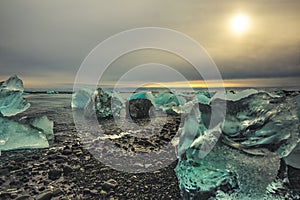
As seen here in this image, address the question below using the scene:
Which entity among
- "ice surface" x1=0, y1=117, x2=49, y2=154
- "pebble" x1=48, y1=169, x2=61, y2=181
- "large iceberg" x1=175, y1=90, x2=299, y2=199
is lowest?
"pebble" x1=48, y1=169, x2=61, y2=181

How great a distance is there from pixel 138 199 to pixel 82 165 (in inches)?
33.9

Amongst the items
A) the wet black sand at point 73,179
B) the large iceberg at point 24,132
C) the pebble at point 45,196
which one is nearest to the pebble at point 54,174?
the wet black sand at point 73,179

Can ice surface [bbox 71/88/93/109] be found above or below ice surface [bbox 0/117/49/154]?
above

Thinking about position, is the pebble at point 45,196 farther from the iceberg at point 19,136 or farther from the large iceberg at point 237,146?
the iceberg at point 19,136

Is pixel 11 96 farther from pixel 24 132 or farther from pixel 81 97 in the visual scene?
pixel 24 132

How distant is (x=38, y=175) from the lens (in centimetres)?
198

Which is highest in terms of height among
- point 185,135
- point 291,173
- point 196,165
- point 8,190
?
point 185,135

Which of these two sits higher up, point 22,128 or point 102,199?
point 22,128

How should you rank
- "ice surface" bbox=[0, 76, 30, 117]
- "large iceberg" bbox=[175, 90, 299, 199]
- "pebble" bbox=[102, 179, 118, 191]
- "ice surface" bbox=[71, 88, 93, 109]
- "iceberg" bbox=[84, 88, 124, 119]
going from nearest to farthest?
"large iceberg" bbox=[175, 90, 299, 199] → "pebble" bbox=[102, 179, 118, 191] → "ice surface" bbox=[0, 76, 30, 117] → "iceberg" bbox=[84, 88, 124, 119] → "ice surface" bbox=[71, 88, 93, 109]

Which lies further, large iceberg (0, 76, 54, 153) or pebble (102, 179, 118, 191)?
large iceberg (0, 76, 54, 153)

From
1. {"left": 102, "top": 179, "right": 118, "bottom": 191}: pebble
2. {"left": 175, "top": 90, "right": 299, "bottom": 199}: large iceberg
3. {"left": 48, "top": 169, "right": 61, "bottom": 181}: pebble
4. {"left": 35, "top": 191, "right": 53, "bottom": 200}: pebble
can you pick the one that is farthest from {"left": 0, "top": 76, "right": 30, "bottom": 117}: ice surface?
{"left": 175, "top": 90, "right": 299, "bottom": 199}: large iceberg

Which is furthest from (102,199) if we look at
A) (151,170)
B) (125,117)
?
(125,117)

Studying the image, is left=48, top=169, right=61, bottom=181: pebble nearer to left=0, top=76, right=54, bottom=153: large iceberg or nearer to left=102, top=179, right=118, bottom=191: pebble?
left=102, top=179, right=118, bottom=191: pebble

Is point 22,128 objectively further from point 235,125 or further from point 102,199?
point 235,125
